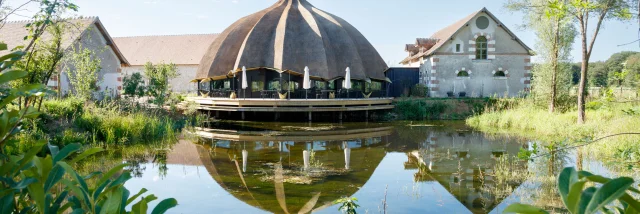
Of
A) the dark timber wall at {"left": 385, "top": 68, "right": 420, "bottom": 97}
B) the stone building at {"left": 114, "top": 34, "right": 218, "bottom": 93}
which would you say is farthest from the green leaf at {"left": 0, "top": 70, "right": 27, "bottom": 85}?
the stone building at {"left": 114, "top": 34, "right": 218, "bottom": 93}

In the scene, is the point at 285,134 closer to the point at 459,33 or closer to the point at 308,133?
the point at 308,133

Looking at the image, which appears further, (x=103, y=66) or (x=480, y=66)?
(x=480, y=66)

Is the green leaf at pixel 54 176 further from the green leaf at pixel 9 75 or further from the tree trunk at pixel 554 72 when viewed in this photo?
the tree trunk at pixel 554 72

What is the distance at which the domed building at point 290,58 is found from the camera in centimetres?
2352

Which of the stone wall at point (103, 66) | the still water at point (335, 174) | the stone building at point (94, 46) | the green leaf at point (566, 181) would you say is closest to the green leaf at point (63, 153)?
the green leaf at point (566, 181)

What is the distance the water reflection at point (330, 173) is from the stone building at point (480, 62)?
12730 millimetres

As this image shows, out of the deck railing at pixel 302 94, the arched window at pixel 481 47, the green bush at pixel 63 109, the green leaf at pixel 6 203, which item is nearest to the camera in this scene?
the green leaf at pixel 6 203

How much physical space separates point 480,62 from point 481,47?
0.89m

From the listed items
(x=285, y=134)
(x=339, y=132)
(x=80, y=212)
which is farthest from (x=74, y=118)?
(x=80, y=212)

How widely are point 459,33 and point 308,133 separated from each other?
49.2 feet

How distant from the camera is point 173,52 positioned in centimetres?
3838

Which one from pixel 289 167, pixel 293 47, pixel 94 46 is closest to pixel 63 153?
pixel 289 167

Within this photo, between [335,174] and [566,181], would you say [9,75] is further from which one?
[335,174]

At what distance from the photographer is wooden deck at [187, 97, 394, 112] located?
66.2 ft
